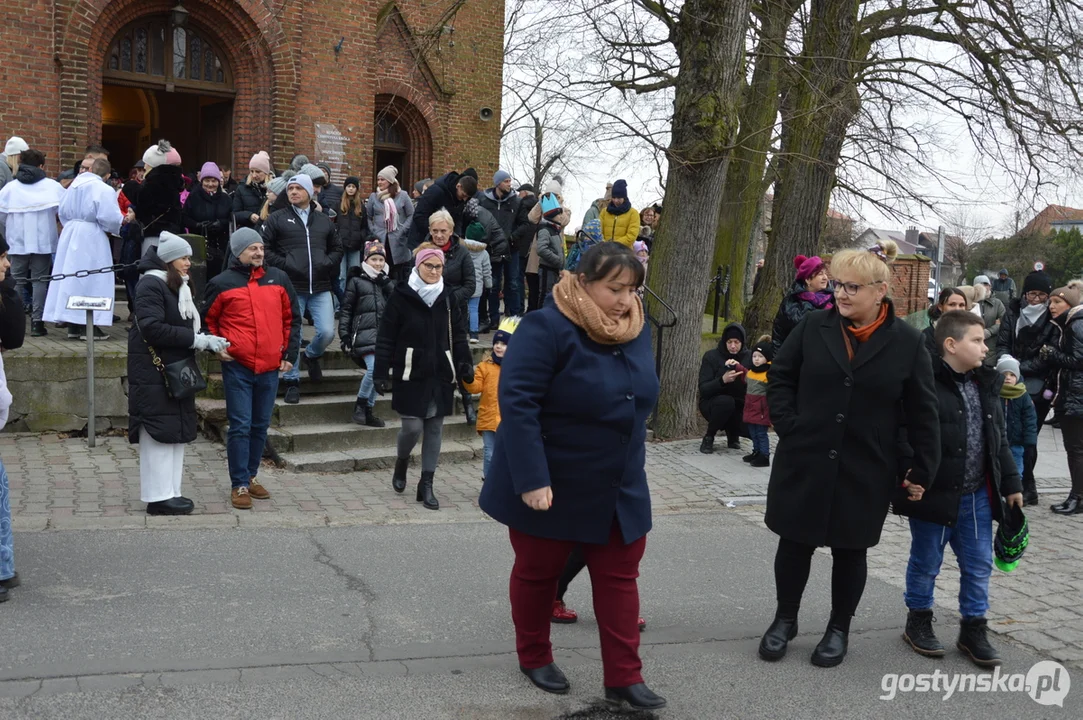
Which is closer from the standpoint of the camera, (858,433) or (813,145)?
(858,433)

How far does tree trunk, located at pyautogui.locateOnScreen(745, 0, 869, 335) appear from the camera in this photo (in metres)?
13.8

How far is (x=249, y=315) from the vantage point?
7.52 metres

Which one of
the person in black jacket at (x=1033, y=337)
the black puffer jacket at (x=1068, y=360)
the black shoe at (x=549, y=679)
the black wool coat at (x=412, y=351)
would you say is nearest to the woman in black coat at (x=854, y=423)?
the black shoe at (x=549, y=679)

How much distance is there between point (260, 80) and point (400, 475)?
10.2 metres

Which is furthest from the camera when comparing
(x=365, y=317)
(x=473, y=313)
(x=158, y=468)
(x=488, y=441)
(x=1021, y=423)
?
(x=473, y=313)

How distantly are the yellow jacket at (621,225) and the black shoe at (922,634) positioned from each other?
851cm

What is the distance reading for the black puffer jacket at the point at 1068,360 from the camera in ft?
29.2

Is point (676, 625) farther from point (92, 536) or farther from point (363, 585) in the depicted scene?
point (92, 536)

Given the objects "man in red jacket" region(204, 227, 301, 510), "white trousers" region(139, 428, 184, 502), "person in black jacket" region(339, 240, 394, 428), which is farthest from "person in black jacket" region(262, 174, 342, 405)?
"white trousers" region(139, 428, 184, 502)

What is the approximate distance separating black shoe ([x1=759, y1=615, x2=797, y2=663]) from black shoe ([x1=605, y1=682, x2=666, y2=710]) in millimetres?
876

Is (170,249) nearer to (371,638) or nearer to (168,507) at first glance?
(168,507)

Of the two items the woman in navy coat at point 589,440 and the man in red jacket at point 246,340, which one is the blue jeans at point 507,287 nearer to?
the man in red jacket at point 246,340

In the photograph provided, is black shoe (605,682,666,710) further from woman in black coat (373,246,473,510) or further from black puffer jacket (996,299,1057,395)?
black puffer jacket (996,299,1057,395)

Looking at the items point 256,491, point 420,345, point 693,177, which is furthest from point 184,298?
point 693,177
